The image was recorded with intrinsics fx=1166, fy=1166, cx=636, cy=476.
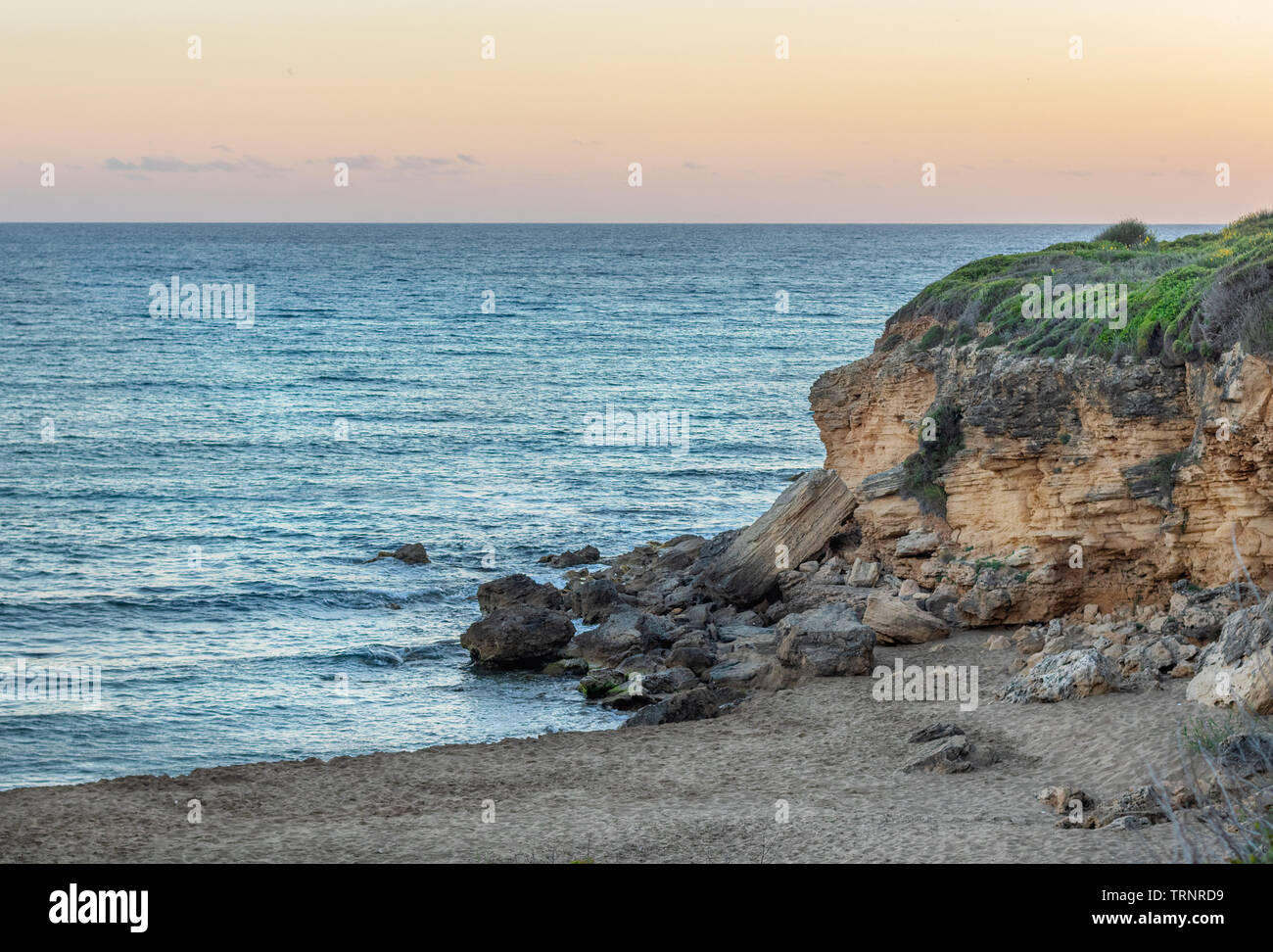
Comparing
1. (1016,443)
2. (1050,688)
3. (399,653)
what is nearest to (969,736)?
(1050,688)

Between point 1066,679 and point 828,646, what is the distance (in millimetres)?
5409

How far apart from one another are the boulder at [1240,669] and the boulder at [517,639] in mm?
14068

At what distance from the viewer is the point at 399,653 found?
2853 cm

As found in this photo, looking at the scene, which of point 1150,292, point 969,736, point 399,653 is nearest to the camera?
point 969,736

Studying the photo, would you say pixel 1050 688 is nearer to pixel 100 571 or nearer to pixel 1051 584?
pixel 1051 584

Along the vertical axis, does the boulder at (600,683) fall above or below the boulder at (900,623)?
below

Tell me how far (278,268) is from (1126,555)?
14588 cm

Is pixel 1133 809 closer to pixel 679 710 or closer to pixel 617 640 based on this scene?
pixel 679 710

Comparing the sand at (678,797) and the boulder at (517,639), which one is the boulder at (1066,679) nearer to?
the sand at (678,797)

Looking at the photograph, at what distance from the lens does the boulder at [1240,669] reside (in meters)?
16.5

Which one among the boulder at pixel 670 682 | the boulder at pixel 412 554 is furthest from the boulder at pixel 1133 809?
the boulder at pixel 412 554

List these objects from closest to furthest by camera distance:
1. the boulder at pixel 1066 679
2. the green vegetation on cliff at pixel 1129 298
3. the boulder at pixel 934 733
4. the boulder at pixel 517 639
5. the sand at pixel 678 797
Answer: the sand at pixel 678 797 → the boulder at pixel 934 733 → the boulder at pixel 1066 679 → the green vegetation on cliff at pixel 1129 298 → the boulder at pixel 517 639

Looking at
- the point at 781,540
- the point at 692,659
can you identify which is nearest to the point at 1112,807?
the point at 692,659

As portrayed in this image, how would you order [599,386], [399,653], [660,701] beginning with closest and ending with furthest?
[660,701] < [399,653] < [599,386]
